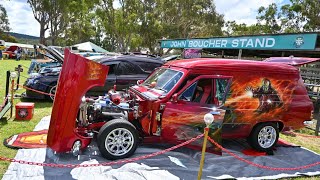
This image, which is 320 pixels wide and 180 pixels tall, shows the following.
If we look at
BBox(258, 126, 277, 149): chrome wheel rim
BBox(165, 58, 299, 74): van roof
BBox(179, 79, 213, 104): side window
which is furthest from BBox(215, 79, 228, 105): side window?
BBox(258, 126, 277, 149): chrome wheel rim

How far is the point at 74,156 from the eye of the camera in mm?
5281

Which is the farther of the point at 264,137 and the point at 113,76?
the point at 113,76

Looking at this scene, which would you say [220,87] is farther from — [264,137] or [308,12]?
[308,12]

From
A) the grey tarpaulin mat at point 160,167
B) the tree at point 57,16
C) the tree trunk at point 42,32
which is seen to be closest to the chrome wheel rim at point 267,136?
the grey tarpaulin mat at point 160,167

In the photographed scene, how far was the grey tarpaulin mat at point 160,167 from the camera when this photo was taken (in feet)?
15.3

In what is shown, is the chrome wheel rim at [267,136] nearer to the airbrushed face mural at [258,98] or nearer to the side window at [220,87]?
the airbrushed face mural at [258,98]

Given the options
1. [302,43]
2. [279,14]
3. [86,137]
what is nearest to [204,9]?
[279,14]

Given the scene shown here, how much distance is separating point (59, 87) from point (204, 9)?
4248cm

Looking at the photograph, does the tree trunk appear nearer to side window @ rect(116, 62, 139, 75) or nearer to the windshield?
side window @ rect(116, 62, 139, 75)

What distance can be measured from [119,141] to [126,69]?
16.6ft

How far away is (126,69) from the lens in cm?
1007

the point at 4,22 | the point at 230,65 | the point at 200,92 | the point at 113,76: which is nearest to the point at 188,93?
the point at 200,92

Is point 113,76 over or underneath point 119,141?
over

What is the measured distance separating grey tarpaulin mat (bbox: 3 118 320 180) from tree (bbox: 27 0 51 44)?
40745 millimetres
